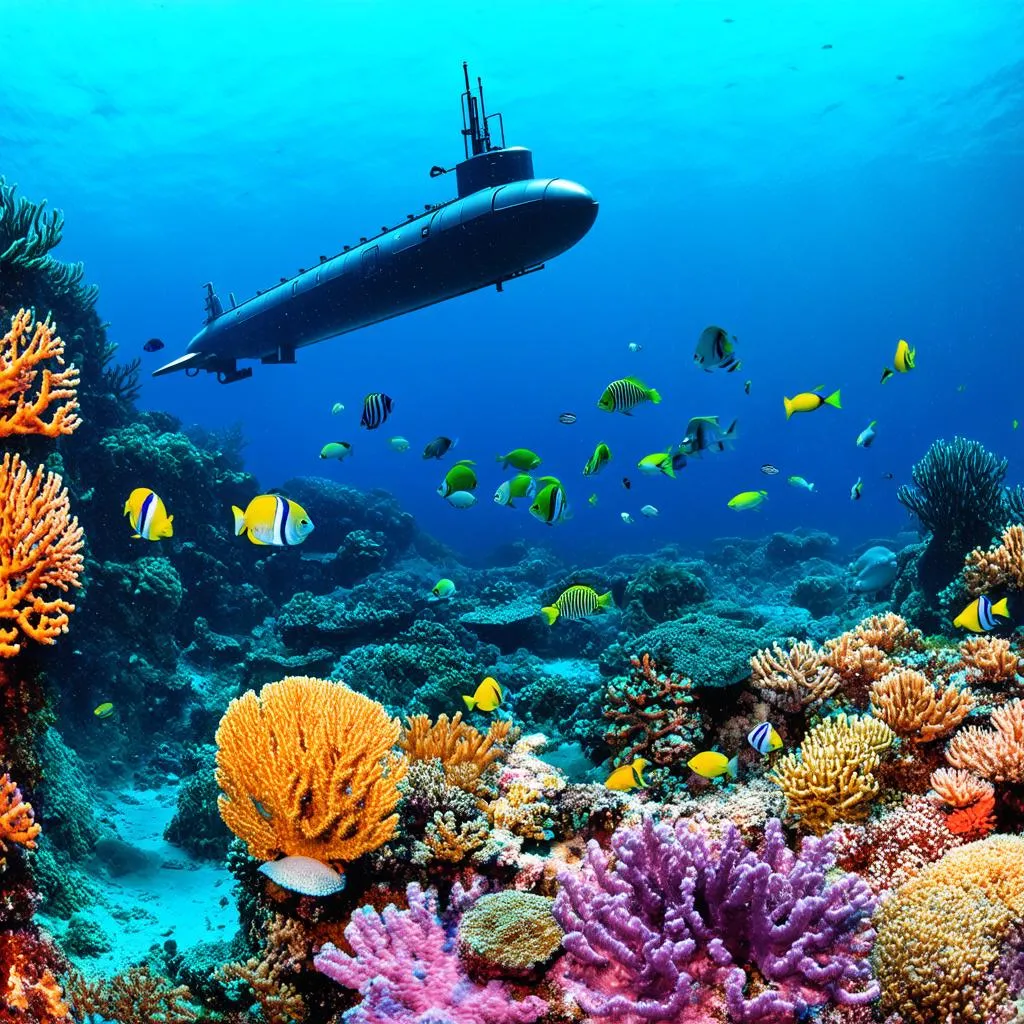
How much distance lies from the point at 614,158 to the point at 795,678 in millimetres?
52876

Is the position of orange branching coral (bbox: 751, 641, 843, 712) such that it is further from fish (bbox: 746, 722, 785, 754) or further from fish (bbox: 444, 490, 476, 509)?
fish (bbox: 444, 490, 476, 509)

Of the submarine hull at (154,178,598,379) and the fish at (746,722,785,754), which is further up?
the submarine hull at (154,178,598,379)

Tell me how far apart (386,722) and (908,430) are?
158 meters

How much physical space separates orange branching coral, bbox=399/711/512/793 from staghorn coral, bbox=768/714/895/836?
2.02 meters

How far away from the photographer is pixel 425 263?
1033cm

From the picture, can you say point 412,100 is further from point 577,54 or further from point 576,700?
point 576,700

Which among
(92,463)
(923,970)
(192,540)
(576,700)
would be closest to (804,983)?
(923,970)

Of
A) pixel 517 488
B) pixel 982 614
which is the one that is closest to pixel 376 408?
pixel 517 488

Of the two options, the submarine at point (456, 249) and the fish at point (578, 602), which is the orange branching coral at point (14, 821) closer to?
the fish at point (578, 602)

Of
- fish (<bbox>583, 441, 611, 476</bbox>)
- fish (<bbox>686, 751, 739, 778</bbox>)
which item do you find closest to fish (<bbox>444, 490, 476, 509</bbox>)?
fish (<bbox>583, 441, 611, 476</bbox>)

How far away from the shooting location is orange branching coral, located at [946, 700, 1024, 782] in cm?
354

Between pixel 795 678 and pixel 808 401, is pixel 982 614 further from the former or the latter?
pixel 808 401

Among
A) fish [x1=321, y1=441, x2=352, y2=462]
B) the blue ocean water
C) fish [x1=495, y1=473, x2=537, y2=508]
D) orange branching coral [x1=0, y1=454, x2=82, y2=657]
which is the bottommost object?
orange branching coral [x1=0, y1=454, x2=82, y2=657]

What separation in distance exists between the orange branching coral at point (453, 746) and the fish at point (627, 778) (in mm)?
922
